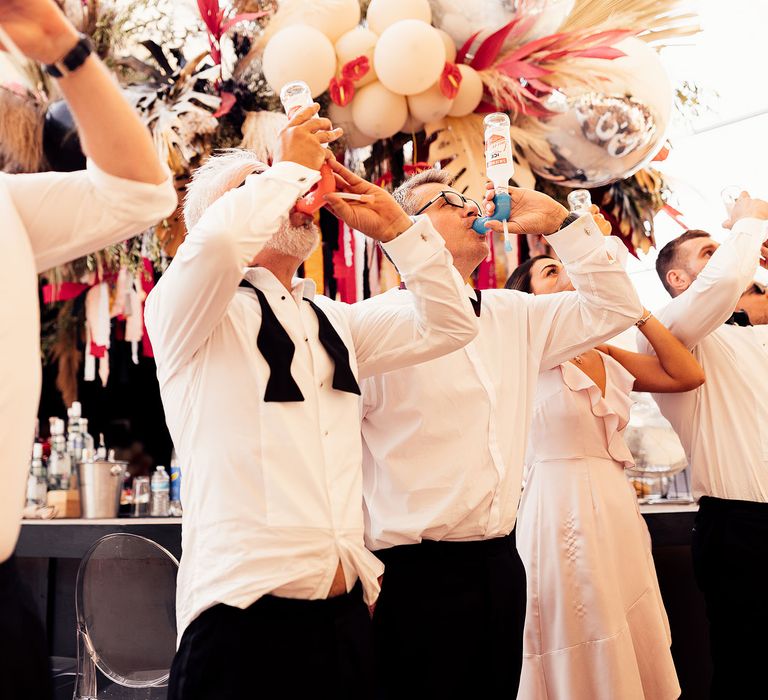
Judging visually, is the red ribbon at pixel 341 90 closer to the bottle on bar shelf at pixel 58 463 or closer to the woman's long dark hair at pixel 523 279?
the woman's long dark hair at pixel 523 279

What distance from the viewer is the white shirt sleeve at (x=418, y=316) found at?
1.52m

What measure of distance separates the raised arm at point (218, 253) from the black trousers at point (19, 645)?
1.55 feet

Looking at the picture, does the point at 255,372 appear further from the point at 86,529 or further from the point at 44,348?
the point at 44,348

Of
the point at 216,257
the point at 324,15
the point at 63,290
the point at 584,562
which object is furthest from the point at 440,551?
the point at 63,290

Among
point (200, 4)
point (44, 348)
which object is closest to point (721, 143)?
point (200, 4)

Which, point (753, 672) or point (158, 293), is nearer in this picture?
point (158, 293)

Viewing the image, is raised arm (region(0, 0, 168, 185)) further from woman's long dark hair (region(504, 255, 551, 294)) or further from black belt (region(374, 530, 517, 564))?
woman's long dark hair (region(504, 255, 551, 294))

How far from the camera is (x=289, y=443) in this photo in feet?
4.06

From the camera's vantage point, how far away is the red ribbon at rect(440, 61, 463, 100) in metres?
2.70

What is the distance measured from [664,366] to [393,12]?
1461 millimetres

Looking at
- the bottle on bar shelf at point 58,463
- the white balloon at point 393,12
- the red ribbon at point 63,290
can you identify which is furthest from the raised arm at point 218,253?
the bottle on bar shelf at point 58,463

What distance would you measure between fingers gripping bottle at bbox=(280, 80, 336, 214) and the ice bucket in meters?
2.14

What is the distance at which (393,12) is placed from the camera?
106 inches

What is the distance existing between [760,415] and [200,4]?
7.30ft
